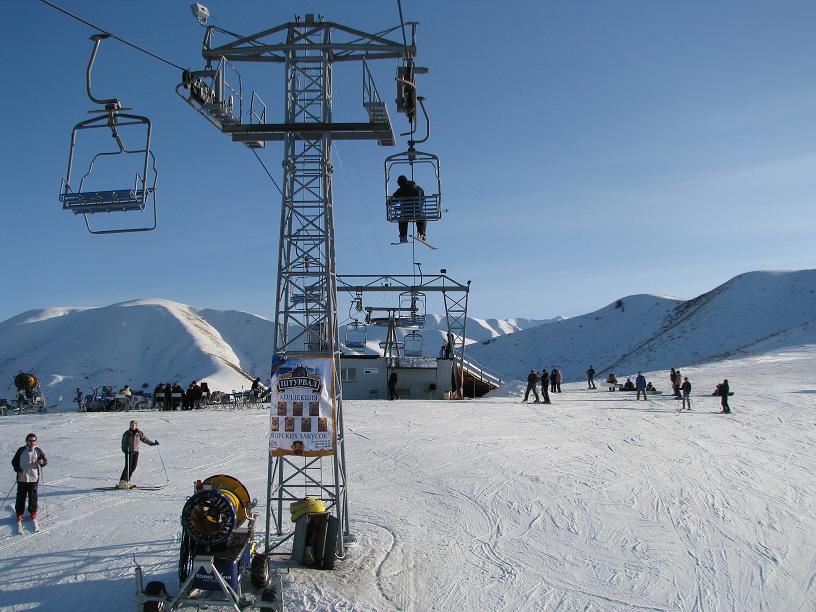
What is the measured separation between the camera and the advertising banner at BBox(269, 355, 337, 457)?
8078 millimetres

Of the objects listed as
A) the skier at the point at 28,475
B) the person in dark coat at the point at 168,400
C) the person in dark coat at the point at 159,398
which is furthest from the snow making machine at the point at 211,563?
the person in dark coat at the point at 159,398

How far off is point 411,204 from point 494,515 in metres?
6.40

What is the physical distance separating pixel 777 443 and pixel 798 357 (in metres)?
25.2

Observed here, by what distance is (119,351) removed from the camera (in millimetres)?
68250

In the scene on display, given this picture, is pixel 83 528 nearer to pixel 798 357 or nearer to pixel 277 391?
pixel 277 391

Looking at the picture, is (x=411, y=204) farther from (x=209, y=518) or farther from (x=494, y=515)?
(x=209, y=518)

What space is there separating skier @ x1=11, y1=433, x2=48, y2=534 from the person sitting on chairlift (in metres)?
7.89

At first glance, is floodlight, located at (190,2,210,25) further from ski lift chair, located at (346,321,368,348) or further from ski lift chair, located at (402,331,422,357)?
ski lift chair, located at (402,331,422,357)

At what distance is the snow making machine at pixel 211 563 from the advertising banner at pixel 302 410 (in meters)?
1.37

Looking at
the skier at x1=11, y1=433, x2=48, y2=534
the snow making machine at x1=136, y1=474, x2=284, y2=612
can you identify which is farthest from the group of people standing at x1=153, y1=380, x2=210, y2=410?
the snow making machine at x1=136, y1=474, x2=284, y2=612

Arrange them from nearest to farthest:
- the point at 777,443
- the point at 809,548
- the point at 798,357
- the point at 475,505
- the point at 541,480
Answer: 1. the point at 809,548
2. the point at 475,505
3. the point at 541,480
4. the point at 777,443
5. the point at 798,357

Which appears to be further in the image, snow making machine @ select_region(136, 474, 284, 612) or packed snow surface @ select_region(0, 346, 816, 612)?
packed snow surface @ select_region(0, 346, 816, 612)

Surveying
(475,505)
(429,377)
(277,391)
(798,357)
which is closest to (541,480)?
(475,505)

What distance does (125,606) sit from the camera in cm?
712
